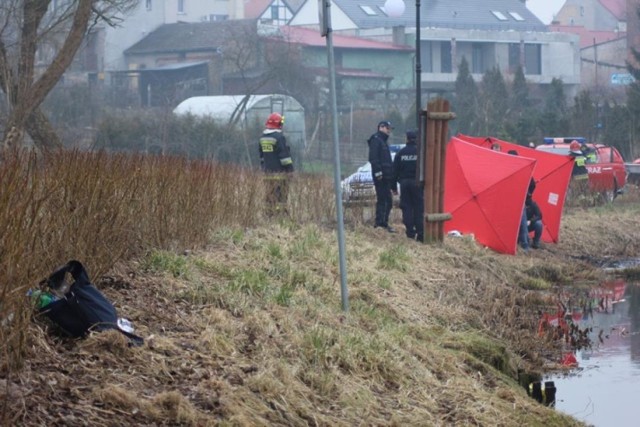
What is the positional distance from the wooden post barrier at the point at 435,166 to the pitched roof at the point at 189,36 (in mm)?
42347

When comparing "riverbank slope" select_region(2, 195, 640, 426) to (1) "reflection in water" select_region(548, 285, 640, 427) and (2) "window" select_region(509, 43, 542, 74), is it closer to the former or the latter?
(1) "reflection in water" select_region(548, 285, 640, 427)

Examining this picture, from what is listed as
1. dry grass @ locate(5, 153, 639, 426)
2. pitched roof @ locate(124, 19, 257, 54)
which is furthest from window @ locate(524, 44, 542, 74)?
dry grass @ locate(5, 153, 639, 426)

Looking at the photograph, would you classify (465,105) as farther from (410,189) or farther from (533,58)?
(410,189)

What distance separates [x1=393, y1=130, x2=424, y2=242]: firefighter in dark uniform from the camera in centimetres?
1869

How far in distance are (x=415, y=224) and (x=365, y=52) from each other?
4894cm

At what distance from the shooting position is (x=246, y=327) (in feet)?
29.4

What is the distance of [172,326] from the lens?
853cm

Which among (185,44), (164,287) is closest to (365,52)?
(185,44)

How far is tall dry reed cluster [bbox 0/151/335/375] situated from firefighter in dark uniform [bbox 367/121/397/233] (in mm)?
3206

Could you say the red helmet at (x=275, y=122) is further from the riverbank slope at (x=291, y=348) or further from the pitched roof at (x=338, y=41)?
the pitched roof at (x=338, y=41)

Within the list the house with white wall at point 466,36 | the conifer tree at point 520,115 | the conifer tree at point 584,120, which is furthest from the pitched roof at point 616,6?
the conifer tree at point 584,120

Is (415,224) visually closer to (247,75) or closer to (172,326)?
(172,326)

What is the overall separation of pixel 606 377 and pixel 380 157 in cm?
867

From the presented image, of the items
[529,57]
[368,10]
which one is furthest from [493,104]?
[368,10]
